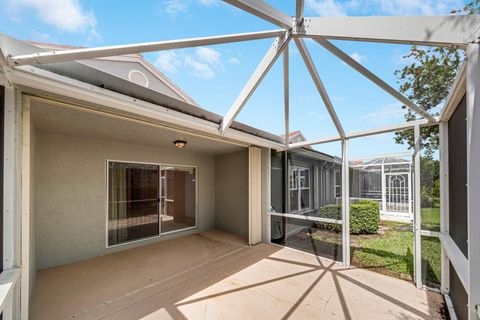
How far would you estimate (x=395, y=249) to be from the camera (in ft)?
15.4

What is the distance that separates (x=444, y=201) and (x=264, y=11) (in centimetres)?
333

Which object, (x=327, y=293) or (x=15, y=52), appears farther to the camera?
(x=327, y=293)

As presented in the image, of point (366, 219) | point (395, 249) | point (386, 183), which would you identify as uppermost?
point (386, 183)

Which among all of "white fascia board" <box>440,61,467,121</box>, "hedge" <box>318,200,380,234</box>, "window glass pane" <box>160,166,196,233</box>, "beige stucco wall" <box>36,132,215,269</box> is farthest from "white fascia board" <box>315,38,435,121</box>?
"window glass pane" <box>160,166,196,233</box>

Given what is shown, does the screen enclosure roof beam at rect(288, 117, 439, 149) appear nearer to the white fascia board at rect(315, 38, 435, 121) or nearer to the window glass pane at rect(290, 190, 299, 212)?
the white fascia board at rect(315, 38, 435, 121)

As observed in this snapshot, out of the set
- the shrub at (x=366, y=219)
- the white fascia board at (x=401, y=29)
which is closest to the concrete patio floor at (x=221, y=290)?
the shrub at (x=366, y=219)

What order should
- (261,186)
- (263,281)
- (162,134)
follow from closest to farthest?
(263,281) < (162,134) < (261,186)

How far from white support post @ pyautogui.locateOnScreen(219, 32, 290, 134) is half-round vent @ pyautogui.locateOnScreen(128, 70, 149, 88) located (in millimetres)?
5885

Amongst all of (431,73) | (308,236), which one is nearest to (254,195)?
(308,236)

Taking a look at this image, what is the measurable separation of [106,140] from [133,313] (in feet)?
11.1

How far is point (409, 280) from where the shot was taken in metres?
3.31

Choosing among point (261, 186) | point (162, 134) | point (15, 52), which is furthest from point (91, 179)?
point (261, 186)

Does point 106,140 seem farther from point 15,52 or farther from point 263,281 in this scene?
point 263,281

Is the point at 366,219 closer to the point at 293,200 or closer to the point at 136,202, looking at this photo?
the point at 293,200
